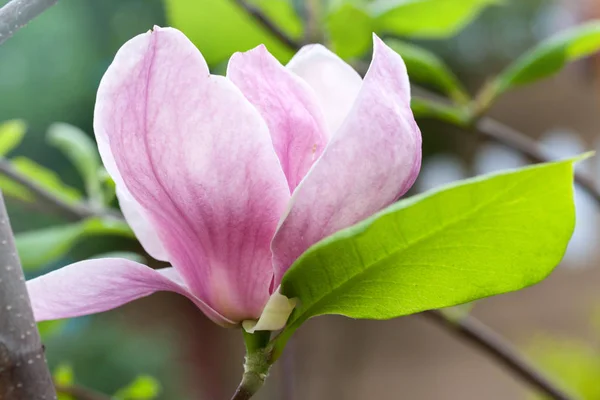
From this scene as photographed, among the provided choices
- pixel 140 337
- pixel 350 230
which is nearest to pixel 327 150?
pixel 350 230

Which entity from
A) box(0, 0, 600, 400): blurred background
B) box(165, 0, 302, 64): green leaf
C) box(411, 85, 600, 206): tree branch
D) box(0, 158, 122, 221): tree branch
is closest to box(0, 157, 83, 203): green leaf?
box(0, 158, 122, 221): tree branch

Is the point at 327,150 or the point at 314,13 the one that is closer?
the point at 327,150

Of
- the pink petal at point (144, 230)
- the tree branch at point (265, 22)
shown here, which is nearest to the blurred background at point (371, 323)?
the tree branch at point (265, 22)

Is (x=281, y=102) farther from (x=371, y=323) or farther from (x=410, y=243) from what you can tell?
(x=371, y=323)

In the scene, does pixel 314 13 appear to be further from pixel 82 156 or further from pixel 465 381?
pixel 465 381

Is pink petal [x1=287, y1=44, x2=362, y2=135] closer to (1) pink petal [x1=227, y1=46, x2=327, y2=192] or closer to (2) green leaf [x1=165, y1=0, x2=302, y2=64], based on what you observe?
(1) pink petal [x1=227, y1=46, x2=327, y2=192]

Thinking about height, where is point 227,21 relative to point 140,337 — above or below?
above

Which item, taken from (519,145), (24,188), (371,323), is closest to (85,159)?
(24,188)
